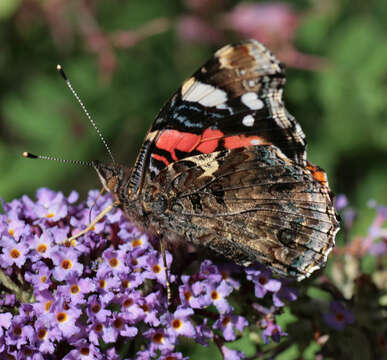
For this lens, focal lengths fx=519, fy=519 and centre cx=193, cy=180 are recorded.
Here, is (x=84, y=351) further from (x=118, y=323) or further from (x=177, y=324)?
(x=177, y=324)

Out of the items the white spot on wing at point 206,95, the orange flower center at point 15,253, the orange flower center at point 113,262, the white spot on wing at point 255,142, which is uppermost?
the white spot on wing at point 206,95

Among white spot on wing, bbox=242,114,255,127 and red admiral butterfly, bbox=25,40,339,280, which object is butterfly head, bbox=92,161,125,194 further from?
white spot on wing, bbox=242,114,255,127

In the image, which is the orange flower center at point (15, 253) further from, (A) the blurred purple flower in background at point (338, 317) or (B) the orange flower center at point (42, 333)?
(A) the blurred purple flower in background at point (338, 317)

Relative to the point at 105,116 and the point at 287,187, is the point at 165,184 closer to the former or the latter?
the point at 287,187

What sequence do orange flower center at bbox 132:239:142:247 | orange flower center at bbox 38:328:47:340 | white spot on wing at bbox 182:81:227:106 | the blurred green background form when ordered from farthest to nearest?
the blurred green background, white spot on wing at bbox 182:81:227:106, orange flower center at bbox 132:239:142:247, orange flower center at bbox 38:328:47:340

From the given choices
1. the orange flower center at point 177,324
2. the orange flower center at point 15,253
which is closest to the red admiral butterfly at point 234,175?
the orange flower center at point 177,324

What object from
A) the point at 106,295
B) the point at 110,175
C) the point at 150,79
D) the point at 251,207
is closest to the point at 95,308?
the point at 106,295

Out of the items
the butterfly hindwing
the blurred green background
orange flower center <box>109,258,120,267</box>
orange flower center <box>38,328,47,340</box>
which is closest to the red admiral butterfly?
the butterfly hindwing
